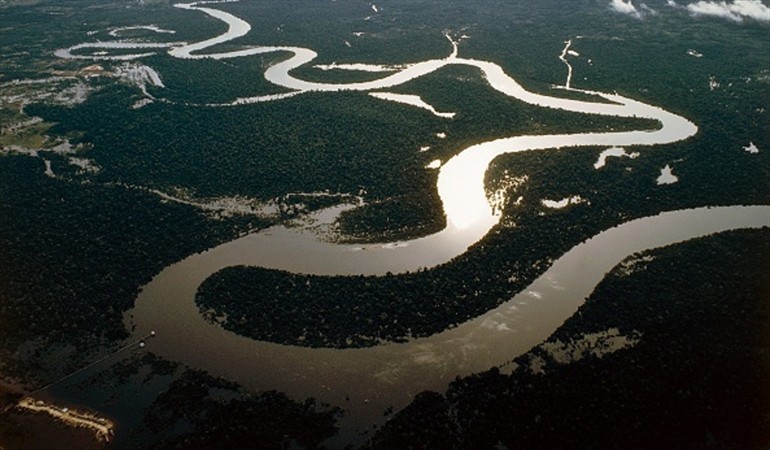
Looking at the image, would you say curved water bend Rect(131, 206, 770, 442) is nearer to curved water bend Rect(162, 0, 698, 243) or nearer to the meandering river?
the meandering river

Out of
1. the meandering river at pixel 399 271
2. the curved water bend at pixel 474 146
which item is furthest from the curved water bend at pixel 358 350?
the curved water bend at pixel 474 146

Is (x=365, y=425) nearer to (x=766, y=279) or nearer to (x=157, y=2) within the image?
(x=766, y=279)

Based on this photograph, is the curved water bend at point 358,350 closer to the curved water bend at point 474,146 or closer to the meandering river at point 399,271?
the meandering river at point 399,271

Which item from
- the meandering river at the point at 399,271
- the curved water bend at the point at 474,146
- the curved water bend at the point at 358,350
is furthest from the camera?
the curved water bend at the point at 474,146

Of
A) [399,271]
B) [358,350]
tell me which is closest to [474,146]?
[399,271]

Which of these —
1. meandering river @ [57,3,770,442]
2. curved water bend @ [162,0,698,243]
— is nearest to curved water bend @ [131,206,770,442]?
meandering river @ [57,3,770,442]

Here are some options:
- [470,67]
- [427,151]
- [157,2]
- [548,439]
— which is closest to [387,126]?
[427,151]

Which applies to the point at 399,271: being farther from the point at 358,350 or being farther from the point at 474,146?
the point at 474,146

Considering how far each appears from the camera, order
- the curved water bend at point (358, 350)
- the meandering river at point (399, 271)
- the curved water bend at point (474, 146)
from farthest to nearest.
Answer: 1. the curved water bend at point (474, 146)
2. the meandering river at point (399, 271)
3. the curved water bend at point (358, 350)
